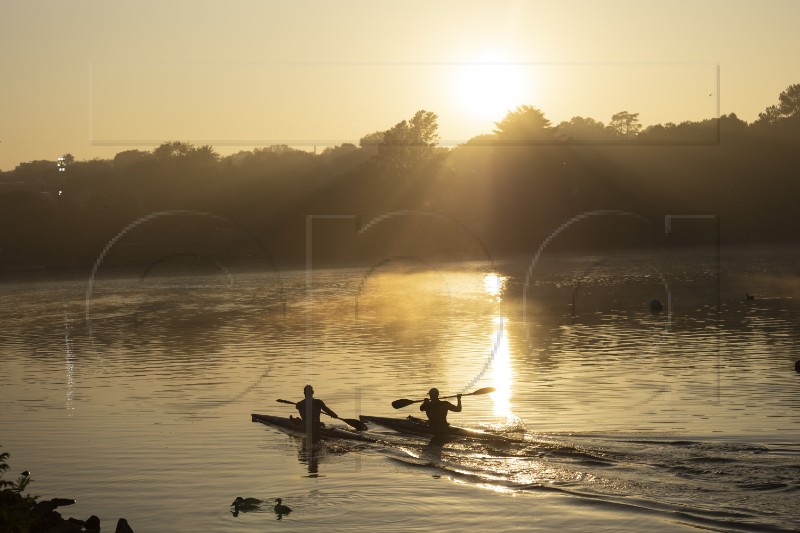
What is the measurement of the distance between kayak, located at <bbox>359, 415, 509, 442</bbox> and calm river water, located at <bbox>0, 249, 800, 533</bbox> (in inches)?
22.9

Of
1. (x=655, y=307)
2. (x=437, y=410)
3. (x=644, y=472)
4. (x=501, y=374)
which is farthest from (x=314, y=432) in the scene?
(x=655, y=307)

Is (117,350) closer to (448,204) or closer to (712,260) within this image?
(712,260)

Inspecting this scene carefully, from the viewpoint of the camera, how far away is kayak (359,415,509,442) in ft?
136

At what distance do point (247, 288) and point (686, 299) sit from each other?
181 feet

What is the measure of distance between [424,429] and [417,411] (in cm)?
763

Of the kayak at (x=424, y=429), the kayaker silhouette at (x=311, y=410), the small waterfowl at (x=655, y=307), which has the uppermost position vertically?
the small waterfowl at (x=655, y=307)

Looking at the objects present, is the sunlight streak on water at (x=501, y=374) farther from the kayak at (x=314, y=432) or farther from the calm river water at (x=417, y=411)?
the kayak at (x=314, y=432)

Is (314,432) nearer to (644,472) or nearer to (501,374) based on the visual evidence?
(644,472)

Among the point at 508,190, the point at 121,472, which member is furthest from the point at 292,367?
the point at 508,190

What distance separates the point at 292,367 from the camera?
65.6m

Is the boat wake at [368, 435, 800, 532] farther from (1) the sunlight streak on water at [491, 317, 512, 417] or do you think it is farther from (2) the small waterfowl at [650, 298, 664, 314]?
(2) the small waterfowl at [650, 298, 664, 314]

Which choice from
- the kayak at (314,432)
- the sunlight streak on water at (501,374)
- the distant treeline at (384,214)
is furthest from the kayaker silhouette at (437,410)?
the distant treeline at (384,214)

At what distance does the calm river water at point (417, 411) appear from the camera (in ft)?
111

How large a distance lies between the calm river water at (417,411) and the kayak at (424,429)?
1.91 ft
